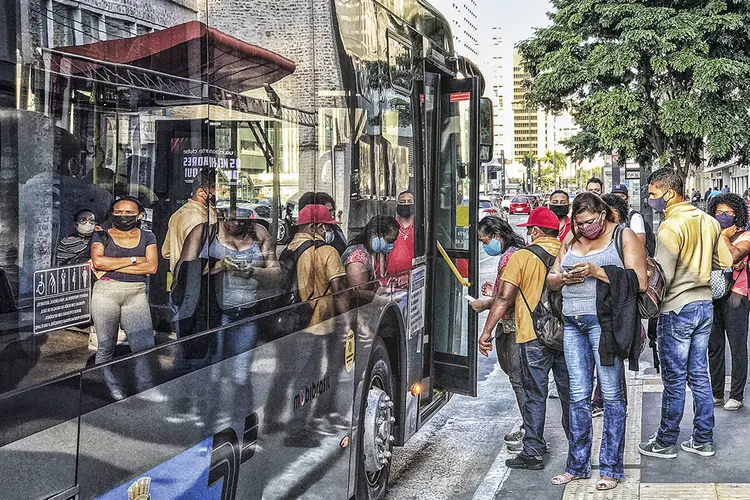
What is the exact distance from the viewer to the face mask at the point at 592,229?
5578 millimetres

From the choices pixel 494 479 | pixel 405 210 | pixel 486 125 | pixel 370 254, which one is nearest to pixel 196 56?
pixel 370 254

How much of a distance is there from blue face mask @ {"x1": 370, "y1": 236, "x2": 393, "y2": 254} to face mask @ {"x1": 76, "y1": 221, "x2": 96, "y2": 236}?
2.64 m

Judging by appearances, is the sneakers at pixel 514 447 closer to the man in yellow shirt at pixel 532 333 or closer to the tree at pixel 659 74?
the man in yellow shirt at pixel 532 333

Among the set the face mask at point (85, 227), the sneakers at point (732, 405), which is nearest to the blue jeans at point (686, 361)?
the sneakers at point (732, 405)

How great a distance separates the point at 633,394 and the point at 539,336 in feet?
9.00

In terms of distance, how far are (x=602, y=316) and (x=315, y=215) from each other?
87.5 inches

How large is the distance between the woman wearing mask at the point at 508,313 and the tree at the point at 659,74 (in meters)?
22.6

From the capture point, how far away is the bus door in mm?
6961

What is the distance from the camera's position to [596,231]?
18.4ft

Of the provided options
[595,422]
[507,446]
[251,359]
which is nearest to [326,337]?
[251,359]

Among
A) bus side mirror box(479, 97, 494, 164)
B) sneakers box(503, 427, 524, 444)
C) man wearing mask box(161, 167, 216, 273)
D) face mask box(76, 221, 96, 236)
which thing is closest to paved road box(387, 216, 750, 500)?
sneakers box(503, 427, 524, 444)

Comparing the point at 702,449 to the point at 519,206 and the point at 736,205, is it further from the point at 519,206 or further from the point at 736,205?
the point at 519,206

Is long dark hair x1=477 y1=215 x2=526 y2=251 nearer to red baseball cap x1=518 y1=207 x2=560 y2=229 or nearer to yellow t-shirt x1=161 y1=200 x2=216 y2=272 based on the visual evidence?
red baseball cap x1=518 y1=207 x2=560 y2=229

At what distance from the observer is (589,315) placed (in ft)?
18.7
